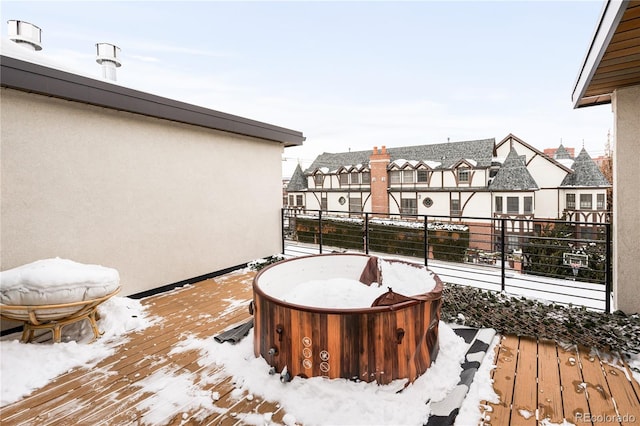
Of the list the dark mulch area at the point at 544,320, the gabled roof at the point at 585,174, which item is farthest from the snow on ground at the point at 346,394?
the gabled roof at the point at 585,174

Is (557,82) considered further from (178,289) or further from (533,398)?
(178,289)

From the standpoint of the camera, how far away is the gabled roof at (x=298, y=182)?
21433mm

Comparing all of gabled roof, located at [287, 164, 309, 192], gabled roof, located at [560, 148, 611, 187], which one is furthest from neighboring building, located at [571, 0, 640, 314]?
gabled roof, located at [287, 164, 309, 192]

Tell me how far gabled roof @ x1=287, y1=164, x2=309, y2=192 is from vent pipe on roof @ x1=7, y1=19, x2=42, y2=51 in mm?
17572

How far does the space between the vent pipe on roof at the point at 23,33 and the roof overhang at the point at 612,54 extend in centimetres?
578

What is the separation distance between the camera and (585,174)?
14422mm

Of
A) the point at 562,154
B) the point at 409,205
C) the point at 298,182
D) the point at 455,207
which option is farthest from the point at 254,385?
the point at 562,154

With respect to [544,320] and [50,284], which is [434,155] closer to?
[544,320]

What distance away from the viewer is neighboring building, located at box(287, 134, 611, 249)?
570 inches

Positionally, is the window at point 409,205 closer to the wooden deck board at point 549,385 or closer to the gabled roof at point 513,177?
the gabled roof at point 513,177

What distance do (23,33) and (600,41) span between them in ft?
19.4

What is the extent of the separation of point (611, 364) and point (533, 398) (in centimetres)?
89

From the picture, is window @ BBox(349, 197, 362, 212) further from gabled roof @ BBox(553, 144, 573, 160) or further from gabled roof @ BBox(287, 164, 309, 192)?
gabled roof @ BBox(553, 144, 573, 160)

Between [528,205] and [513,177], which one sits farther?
[513,177]
